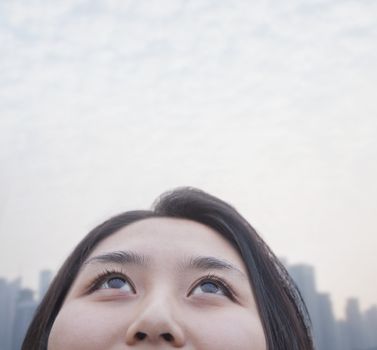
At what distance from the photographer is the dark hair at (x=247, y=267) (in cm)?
211

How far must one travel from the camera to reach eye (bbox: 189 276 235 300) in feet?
6.18

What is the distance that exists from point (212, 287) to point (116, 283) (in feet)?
1.29

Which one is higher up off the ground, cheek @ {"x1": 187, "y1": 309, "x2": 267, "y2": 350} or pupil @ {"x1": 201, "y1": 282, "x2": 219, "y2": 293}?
pupil @ {"x1": 201, "y1": 282, "x2": 219, "y2": 293}

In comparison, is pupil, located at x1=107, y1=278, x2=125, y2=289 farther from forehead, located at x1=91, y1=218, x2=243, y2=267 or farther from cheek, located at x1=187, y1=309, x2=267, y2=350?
cheek, located at x1=187, y1=309, x2=267, y2=350

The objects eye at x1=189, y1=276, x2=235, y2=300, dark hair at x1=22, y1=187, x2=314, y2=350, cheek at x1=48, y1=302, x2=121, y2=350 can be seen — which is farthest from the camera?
dark hair at x1=22, y1=187, x2=314, y2=350

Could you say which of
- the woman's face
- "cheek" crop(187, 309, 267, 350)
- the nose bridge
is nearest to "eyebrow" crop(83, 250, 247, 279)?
the woman's face

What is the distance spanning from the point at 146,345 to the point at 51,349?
18.4 inches

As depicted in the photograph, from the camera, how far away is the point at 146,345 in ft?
5.02

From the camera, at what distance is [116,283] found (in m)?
1.94

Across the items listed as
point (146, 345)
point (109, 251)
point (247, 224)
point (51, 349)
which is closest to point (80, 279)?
point (109, 251)

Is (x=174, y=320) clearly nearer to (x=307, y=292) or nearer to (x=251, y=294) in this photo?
(x=251, y=294)

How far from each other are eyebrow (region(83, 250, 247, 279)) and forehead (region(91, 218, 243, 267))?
27 millimetres

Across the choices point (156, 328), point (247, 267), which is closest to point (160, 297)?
point (156, 328)

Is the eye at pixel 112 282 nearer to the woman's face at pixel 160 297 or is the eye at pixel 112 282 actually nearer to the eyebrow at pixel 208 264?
the woman's face at pixel 160 297
